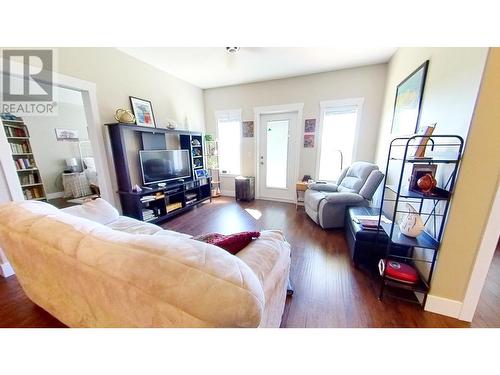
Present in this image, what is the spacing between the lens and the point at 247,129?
158 inches

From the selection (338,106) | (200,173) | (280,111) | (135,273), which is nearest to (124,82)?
(200,173)

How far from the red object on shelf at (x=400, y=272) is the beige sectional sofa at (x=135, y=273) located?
991 mm

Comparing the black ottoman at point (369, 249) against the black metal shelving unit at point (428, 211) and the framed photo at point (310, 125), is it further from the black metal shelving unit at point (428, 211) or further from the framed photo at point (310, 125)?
the framed photo at point (310, 125)

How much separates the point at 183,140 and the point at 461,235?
3.82 metres

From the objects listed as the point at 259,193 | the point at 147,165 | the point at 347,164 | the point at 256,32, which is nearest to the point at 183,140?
the point at 147,165

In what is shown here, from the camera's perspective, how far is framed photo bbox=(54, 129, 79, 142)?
15.0 feet

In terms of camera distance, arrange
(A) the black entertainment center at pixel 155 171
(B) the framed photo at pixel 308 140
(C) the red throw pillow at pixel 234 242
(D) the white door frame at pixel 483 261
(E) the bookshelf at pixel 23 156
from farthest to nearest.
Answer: (B) the framed photo at pixel 308 140 → (E) the bookshelf at pixel 23 156 → (A) the black entertainment center at pixel 155 171 → (D) the white door frame at pixel 483 261 → (C) the red throw pillow at pixel 234 242

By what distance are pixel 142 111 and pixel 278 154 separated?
2598 millimetres

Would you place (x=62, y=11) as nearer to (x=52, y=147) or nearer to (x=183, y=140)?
(x=183, y=140)

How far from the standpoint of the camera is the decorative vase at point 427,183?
49.8 inches

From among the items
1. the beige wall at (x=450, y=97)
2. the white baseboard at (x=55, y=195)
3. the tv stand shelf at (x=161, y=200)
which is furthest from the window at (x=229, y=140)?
the white baseboard at (x=55, y=195)

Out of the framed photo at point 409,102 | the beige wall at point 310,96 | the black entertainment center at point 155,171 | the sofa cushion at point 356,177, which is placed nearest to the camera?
the framed photo at point 409,102

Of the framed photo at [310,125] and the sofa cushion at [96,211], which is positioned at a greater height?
the framed photo at [310,125]

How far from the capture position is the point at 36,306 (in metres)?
1.42
